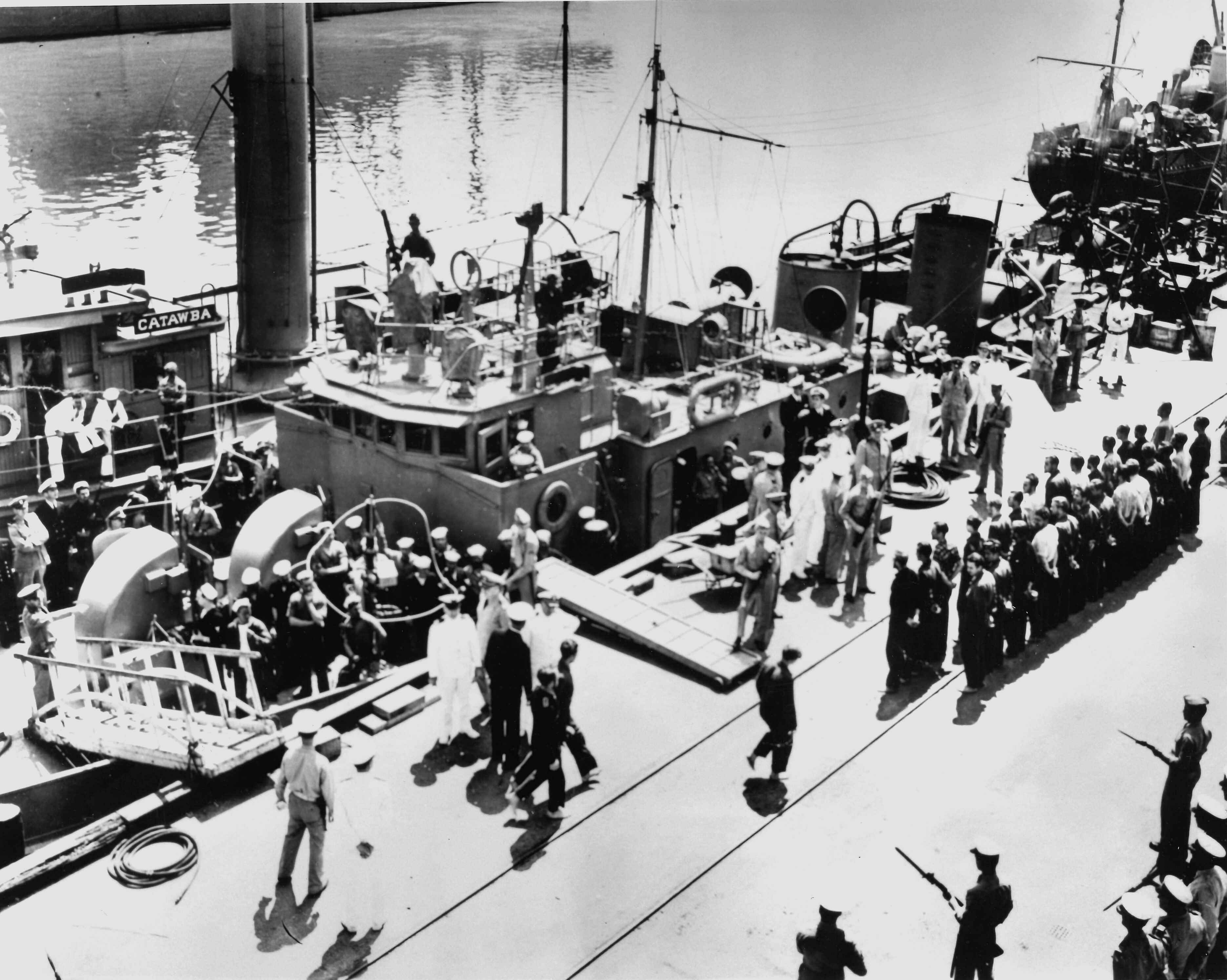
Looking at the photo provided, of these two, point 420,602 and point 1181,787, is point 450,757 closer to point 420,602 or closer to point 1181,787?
point 420,602

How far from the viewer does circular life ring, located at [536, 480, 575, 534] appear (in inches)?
587

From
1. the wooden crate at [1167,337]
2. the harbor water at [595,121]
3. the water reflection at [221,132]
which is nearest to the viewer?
the wooden crate at [1167,337]

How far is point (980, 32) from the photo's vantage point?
4344 centimetres

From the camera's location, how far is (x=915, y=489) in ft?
55.2

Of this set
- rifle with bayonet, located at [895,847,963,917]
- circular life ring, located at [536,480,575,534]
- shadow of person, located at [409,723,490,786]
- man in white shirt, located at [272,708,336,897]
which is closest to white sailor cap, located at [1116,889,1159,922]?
rifle with bayonet, located at [895,847,963,917]

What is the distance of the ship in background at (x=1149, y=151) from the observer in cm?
3359

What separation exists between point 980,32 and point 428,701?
39.3m

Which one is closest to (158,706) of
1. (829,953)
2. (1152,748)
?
(829,953)

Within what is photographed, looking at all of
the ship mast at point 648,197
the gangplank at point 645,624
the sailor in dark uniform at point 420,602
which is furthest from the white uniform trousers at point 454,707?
the ship mast at point 648,197

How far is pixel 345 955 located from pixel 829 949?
3.28 m

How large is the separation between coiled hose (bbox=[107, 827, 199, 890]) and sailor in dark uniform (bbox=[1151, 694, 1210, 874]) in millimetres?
7090

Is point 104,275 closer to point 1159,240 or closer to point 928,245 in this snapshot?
point 928,245

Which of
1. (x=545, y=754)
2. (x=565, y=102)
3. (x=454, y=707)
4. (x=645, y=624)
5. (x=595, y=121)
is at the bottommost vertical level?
(x=645, y=624)

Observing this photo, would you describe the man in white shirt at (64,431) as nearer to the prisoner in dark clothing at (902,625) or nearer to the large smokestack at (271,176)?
the large smokestack at (271,176)
